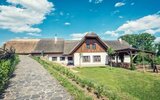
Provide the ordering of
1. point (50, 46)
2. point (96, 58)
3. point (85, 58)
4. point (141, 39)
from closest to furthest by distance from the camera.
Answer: point (85, 58)
point (96, 58)
point (50, 46)
point (141, 39)

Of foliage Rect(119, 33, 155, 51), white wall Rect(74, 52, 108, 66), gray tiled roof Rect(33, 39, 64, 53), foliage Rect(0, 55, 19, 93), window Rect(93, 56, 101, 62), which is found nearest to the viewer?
foliage Rect(0, 55, 19, 93)

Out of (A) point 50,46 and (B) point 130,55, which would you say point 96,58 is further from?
(A) point 50,46

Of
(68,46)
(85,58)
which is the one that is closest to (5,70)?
(85,58)

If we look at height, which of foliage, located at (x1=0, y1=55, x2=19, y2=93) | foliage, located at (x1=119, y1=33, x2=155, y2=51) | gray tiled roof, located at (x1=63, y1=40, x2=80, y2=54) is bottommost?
foliage, located at (x1=0, y1=55, x2=19, y2=93)

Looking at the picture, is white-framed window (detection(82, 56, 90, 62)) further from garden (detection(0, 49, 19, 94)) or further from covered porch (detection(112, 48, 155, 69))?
garden (detection(0, 49, 19, 94))

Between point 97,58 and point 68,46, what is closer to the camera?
point 97,58

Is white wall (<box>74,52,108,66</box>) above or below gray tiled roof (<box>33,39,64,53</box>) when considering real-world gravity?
below

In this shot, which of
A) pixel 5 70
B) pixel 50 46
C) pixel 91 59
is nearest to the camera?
pixel 5 70

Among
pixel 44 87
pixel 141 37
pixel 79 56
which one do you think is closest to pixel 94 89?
pixel 44 87

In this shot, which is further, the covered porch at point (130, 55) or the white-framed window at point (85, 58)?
the white-framed window at point (85, 58)

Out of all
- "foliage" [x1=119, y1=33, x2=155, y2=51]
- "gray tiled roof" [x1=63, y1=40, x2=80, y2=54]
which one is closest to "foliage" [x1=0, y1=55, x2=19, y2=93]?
"gray tiled roof" [x1=63, y1=40, x2=80, y2=54]

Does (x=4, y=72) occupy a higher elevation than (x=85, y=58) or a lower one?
lower

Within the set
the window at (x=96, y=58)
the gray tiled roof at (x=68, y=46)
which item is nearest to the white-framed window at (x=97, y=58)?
the window at (x=96, y=58)

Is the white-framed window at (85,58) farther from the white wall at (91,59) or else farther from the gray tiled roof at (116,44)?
the gray tiled roof at (116,44)
